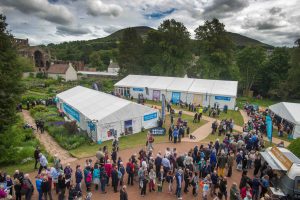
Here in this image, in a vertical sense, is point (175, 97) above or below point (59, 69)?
below

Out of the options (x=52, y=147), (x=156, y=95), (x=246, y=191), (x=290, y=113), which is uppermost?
(x=156, y=95)

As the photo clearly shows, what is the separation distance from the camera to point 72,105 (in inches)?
891

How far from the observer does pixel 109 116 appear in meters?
17.8

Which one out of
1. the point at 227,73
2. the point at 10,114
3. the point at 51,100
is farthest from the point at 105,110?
the point at 227,73

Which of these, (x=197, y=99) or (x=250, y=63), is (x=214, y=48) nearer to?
(x=250, y=63)

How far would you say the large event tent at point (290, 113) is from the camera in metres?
19.7

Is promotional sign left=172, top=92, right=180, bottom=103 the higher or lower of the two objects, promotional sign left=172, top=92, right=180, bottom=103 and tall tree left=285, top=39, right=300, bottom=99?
the lower

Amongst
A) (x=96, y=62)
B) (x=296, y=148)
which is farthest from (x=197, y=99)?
(x=96, y=62)

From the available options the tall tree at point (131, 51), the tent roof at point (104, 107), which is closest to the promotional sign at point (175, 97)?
the tent roof at point (104, 107)

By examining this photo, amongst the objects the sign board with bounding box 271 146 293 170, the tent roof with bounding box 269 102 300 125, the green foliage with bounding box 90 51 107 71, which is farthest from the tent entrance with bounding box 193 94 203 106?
the green foliage with bounding box 90 51 107 71

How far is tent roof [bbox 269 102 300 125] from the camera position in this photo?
2013 cm

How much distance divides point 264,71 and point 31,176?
4714 centimetres

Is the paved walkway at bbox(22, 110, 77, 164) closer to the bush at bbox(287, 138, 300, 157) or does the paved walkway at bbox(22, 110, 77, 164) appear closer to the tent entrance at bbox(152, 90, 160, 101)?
the bush at bbox(287, 138, 300, 157)

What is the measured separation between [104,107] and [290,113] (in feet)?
55.8
